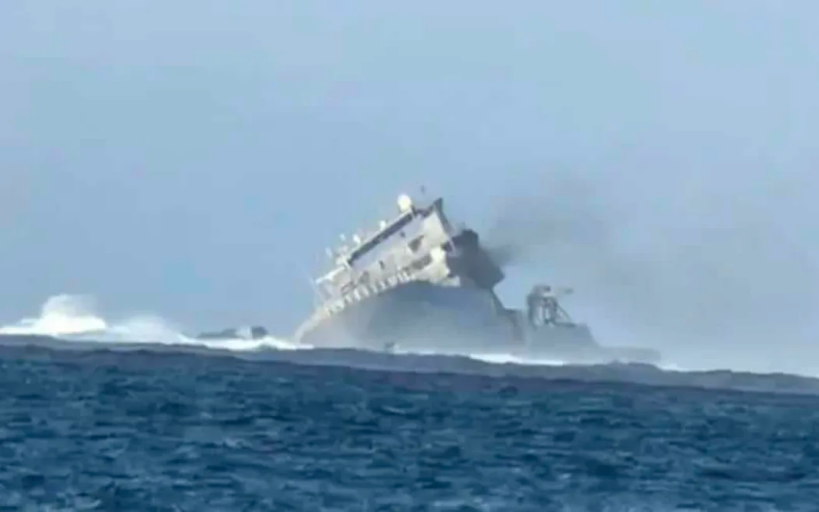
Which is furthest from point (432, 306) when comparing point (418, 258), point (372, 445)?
point (372, 445)

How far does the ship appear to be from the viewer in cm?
10719

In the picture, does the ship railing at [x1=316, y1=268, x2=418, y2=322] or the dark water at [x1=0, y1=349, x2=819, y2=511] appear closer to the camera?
the dark water at [x1=0, y1=349, x2=819, y2=511]

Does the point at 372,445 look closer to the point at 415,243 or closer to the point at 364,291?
the point at 415,243

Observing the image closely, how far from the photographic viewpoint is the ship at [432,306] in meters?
107

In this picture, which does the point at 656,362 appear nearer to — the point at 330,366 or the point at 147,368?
the point at 330,366

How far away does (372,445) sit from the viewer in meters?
61.0

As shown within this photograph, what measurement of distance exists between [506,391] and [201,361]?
15405 mm

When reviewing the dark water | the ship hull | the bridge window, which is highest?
the bridge window

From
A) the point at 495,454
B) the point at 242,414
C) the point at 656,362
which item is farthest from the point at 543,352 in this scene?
the point at 495,454

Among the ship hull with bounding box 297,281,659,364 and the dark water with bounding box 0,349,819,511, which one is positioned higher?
the ship hull with bounding box 297,281,659,364

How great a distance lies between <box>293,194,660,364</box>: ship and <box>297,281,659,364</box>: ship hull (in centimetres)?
4

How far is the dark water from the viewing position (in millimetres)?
49781

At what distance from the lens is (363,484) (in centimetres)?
5178

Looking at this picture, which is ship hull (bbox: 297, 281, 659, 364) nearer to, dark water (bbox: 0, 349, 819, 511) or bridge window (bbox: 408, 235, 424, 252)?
bridge window (bbox: 408, 235, 424, 252)
